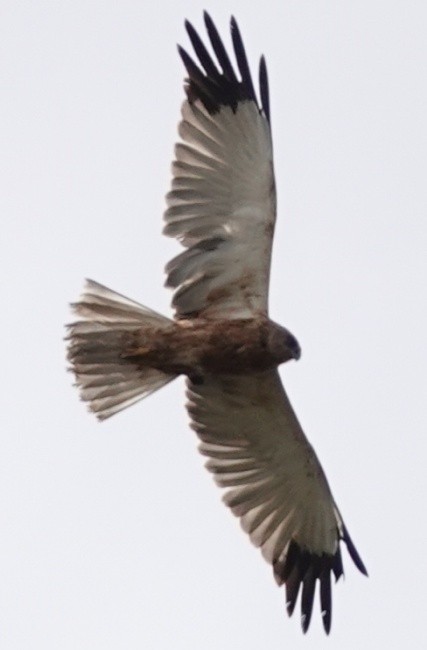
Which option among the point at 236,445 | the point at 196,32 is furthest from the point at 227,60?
the point at 236,445

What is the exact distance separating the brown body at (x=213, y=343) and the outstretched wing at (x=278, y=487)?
49 centimetres

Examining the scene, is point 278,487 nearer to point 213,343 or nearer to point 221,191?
point 213,343

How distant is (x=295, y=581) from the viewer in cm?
1298

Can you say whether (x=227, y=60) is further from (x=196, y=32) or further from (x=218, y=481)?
(x=218, y=481)

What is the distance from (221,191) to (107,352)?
3.82ft

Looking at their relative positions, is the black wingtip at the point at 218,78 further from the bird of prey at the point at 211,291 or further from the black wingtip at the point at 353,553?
the black wingtip at the point at 353,553

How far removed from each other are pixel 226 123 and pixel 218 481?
226cm

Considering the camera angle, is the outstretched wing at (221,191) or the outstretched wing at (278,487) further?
the outstretched wing at (278,487)

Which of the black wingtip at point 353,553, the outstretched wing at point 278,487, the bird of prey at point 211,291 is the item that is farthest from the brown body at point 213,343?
the black wingtip at point 353,553

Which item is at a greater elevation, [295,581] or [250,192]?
[250,192]

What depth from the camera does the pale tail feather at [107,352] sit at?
12.2 metres

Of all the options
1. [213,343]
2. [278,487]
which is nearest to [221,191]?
[213,343]

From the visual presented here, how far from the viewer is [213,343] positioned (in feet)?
40.4

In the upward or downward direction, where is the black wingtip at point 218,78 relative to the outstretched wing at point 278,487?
upward
